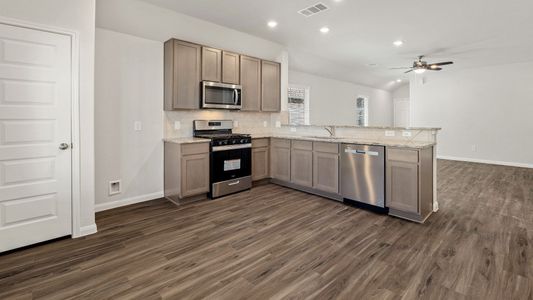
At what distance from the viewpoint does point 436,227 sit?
3029mm

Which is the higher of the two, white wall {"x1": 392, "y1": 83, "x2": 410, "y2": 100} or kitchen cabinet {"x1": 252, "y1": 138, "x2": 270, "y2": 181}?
white wall {"x1": 392, "y1": 83, "x2": 410, "y2": 100}

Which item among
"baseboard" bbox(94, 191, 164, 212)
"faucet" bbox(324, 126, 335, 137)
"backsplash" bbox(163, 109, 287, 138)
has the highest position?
"backsplash" bbox(163, 109, 287, 138)

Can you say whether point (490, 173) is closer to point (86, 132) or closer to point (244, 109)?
point (244, 109)

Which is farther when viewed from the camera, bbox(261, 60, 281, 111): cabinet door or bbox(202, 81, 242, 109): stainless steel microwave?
bbox(261, 60, 281, 111): cabinet door

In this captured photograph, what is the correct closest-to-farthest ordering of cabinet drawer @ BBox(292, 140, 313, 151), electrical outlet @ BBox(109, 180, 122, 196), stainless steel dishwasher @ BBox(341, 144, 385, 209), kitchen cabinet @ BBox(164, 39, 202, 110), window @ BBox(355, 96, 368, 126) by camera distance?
1. stainless steel dishwasher @ BBox(341, 144, 385, 209)
2. electrical outlet @ BBox(109, 180, 122, 196)
3. kitchen cabinet @ BBox(164, 39, 202, 110)
4. cabinet drawer @ BBox(292, 140, 313, 151)
5. window @ BBox(355, 96, 368, 126)

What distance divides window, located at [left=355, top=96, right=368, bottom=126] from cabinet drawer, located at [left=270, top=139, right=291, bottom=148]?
238 inches

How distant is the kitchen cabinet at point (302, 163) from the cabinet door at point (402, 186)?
127 centimetres

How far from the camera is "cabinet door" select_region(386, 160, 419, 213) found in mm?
3121

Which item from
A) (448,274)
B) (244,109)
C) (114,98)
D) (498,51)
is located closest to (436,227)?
(448,274)

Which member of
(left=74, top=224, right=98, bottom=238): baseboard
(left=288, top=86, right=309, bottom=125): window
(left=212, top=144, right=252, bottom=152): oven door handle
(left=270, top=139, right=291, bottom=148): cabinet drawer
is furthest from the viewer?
(left=288, top=86, right=309, bottom=125): window

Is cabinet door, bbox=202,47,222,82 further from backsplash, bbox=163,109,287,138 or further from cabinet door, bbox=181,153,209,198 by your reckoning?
cabinet door, bbox=181,153,209,198

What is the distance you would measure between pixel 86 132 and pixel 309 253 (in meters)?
2.56

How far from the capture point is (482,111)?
762 cm

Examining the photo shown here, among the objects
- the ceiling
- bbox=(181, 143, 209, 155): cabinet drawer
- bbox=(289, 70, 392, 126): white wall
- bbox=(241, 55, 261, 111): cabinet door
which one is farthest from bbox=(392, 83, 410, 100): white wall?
bbox=(181, 143, 209, 155): cabinet drawer
